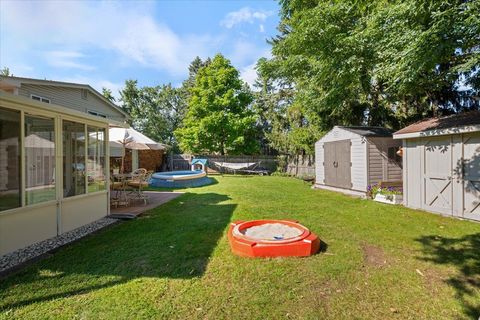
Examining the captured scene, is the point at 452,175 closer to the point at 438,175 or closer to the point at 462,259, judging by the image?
the point at 438,175

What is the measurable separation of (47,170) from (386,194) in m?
8.50

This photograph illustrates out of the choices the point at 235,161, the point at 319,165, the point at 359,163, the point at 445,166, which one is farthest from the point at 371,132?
the point at 235,161

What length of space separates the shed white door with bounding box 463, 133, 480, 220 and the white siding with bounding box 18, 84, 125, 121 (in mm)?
12502

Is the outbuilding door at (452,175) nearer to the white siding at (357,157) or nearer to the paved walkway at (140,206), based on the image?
the white siding at (357,157)

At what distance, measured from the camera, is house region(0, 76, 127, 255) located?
12.5 feet

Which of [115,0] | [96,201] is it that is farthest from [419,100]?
[96,201]

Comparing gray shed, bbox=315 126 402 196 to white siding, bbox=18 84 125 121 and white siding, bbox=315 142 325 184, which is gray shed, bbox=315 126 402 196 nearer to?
white siding, bbox=315 142 325 184

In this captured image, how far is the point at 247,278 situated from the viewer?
122 inches

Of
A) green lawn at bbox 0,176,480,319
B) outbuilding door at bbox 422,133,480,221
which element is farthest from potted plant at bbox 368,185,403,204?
green lawn at bbox 0,176,480,319

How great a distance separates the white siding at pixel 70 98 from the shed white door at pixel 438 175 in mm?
12176

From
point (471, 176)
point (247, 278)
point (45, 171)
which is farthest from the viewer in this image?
point (471, 176)

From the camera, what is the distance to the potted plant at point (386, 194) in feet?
25.0

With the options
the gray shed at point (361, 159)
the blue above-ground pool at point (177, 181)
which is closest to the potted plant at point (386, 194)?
the gray shed at point (361, 159)

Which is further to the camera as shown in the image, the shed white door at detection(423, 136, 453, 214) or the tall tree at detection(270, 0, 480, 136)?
the shed white door at detection(423, 136, 453, 214)
